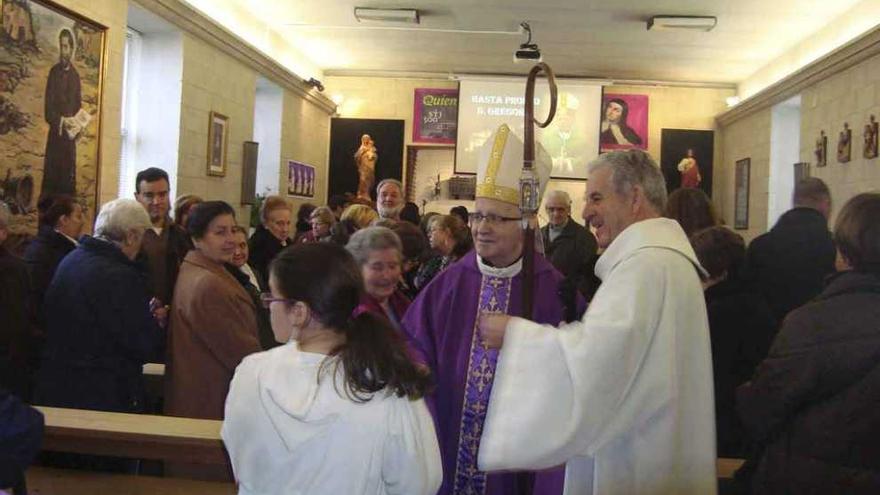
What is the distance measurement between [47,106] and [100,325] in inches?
147

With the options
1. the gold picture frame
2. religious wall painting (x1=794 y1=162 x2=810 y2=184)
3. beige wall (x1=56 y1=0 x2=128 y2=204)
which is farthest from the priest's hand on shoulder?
religious wall painting (x1=794 y1=162 x2=810 y2=184)

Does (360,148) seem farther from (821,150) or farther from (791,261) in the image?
(791,261)

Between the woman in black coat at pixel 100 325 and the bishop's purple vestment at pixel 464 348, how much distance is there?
1242 millimetres

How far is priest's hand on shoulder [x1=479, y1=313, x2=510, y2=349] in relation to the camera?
2121 millimetres

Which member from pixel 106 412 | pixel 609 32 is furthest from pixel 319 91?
pixel 106 412

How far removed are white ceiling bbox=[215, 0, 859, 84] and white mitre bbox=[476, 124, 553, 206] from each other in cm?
746

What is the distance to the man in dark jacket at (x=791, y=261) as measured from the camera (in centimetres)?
463

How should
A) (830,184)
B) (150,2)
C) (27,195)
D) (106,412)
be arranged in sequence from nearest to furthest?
(106,412) → (27,195) → (150,2) → (830,184)

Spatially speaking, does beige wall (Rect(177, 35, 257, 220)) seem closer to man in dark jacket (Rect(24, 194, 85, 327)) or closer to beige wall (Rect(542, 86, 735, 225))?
man in dark jacket (Rect(24, 194, 85, 327))

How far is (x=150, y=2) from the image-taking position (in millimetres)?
8266

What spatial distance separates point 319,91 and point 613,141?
4.90 meters

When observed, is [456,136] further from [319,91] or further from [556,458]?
[556,458]

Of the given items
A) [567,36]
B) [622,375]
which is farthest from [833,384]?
[567,36]

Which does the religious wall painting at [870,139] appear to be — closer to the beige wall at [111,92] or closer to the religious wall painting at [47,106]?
the beige wall at [111,92]
